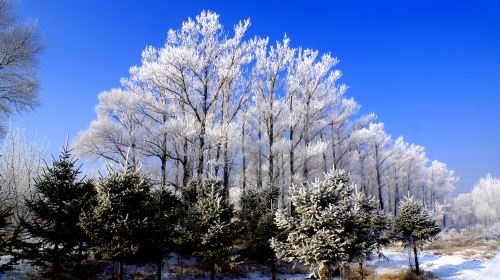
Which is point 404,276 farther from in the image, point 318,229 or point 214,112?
point 214,112

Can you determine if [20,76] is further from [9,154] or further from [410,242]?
[410,242]

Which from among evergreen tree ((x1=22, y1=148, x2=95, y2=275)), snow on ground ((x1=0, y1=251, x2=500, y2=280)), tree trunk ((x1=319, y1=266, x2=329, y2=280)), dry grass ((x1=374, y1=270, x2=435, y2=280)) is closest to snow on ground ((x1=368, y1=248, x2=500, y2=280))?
snow on ground ((x1=0, y1=251, x2=500, y2=280))

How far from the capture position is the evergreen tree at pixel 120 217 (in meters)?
12.0

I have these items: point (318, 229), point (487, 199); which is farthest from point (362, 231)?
point (487, 199)

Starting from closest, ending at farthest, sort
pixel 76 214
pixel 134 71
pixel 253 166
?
1. pixel 76 214
2. pixel 134 71
3. pixel 253 166

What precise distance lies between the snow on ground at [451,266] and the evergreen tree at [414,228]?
77.0 inches

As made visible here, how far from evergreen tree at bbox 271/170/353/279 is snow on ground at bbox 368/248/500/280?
8.74m

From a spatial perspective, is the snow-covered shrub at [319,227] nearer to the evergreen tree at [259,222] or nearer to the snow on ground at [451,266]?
the evergreen tree at [259,222]

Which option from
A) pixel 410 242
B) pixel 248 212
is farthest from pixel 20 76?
pixel 410 242

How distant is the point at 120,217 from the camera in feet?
40.5

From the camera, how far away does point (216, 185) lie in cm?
1773

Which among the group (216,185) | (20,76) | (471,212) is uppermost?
(20,76)

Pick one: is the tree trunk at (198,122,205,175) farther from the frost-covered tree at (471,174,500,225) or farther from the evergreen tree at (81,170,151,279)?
the frost-covered tree at (471,174,500,225)

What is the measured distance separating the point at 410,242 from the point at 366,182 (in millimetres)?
24959
